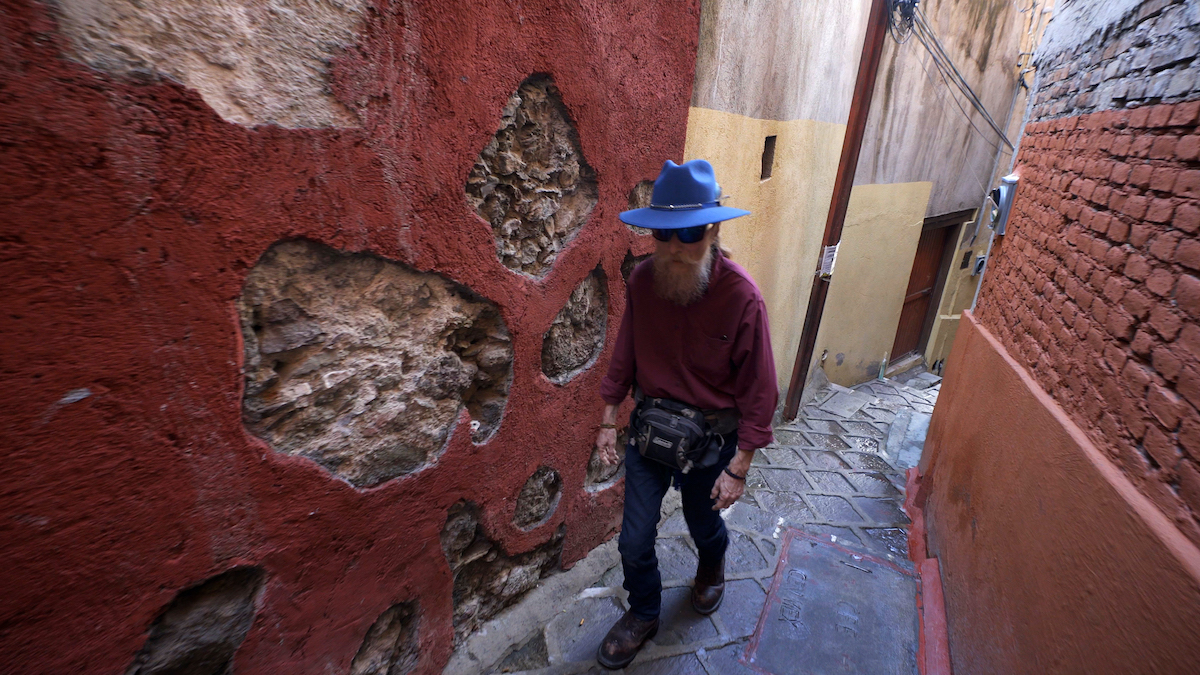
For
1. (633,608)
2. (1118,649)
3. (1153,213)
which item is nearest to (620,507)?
(633,608)

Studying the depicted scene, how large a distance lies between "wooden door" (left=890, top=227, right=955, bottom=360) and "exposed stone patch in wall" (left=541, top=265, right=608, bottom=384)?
7.86 metres

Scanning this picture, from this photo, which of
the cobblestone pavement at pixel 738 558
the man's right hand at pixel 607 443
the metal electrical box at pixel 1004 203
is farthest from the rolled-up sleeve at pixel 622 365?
the metal electrical box at pixel 1004 203

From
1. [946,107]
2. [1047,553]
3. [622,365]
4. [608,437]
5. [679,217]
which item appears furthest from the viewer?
[946,107]

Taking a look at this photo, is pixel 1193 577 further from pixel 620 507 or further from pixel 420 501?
pixel 620 507

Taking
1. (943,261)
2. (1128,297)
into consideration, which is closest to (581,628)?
(1128,297)

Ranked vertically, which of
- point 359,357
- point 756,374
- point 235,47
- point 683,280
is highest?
point 235,47

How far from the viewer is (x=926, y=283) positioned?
953 cm

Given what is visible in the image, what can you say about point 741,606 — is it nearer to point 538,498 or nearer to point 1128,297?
point 538,498

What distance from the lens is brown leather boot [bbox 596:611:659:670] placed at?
2.34m

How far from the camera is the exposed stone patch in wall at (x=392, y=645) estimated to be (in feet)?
6.32

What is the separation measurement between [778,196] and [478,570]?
3.53 metres

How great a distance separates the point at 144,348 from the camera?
1190 millimetres

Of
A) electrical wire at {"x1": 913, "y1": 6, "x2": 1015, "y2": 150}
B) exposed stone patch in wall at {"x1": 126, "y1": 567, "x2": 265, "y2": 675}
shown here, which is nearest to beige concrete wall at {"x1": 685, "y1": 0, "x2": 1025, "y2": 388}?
electrical wire at {"x1": 913, "y1": 6, "x2": 1015, "y2": 150}

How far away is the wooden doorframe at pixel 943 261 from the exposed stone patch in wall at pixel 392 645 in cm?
907
